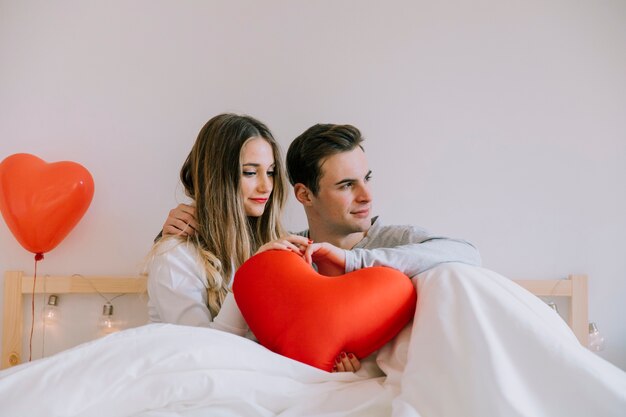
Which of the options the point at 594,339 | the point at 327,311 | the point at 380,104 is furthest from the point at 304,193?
the point at 594,339

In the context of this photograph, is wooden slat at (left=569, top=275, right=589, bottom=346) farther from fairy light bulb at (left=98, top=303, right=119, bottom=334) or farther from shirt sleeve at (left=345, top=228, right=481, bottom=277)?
fairy light bulb at (left=98, top=303, right=119, bottom=334)

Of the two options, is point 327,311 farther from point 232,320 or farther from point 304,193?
point 304,193

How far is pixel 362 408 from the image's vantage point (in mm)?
867

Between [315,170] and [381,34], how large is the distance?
2.25 ft

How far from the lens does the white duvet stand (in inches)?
30.3

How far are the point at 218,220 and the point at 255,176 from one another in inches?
6.1

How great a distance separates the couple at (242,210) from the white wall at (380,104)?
355mm

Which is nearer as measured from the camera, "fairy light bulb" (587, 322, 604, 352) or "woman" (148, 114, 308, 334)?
"woman" (148, 114, 308, 334)

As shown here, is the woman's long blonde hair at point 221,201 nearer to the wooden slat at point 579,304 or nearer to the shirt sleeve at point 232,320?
the shirt sleeve at point 232,320

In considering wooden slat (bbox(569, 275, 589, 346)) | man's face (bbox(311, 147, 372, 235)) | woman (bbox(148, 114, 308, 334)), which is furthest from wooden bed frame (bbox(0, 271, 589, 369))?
wooden slat (bbox(569, 275, 589, 346))

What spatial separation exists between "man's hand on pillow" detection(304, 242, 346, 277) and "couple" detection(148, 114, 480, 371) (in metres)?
0.18

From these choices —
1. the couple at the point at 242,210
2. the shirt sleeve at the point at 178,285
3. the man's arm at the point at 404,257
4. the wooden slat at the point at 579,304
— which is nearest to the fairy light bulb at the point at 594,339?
the wooden slat at the point at 579,304

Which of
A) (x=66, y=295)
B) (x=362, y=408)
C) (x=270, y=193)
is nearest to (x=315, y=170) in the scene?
(x=270, y=193)

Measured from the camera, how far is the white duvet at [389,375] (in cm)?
77
